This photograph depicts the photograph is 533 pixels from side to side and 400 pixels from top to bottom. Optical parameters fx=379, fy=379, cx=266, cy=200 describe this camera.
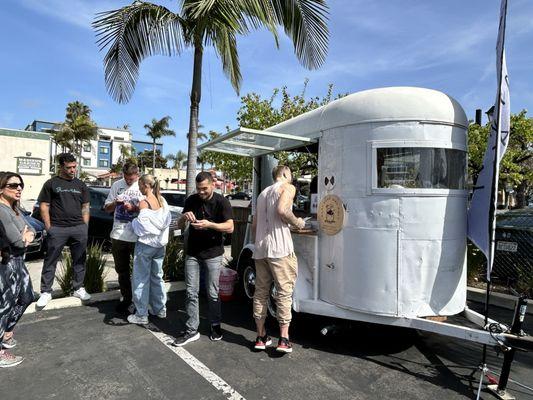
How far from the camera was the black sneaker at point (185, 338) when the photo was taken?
12.9ft

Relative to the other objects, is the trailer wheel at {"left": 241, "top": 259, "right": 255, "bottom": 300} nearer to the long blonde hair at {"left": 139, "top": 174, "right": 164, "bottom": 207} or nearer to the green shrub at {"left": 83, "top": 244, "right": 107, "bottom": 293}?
the long blonde hair at {"left": 139, "top": 174, "right": 164, "bottom": 207}

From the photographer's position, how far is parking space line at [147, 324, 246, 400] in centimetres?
308

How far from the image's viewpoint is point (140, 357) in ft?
12.1

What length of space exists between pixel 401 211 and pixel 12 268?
3.55 m

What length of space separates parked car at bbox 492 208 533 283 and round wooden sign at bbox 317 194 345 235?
3.93 meters

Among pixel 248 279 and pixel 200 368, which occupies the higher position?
pixel 248 279

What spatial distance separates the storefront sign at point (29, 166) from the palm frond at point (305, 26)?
3420 centimetres

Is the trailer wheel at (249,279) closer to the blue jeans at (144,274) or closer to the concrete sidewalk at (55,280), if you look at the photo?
the blue jeans at (144,274)

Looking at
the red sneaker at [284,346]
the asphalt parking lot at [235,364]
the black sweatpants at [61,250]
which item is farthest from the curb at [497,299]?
the black sweatpants at [61,250]

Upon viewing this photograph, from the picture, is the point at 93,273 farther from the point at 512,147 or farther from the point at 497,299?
the point at 512,147

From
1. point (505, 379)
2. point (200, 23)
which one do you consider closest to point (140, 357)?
point (505, 379)

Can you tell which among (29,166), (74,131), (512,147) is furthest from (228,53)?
(74,131)

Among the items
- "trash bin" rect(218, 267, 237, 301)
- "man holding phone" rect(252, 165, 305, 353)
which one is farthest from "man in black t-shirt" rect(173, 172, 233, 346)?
"trash bin" rect(218, 267, 237, 301)

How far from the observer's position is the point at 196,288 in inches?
160
